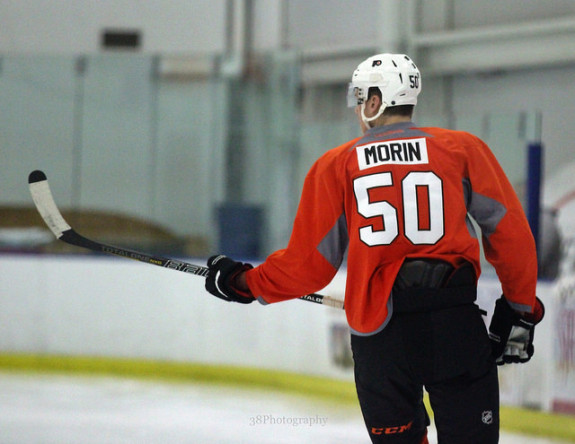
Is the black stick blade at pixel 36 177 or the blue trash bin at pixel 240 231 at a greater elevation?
the black stick blade at pixel 36 177

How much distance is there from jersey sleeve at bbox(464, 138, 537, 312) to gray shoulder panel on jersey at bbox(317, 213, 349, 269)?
0.94ft

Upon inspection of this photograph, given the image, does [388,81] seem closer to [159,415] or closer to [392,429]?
[392,429]

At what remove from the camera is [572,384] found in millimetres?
4176

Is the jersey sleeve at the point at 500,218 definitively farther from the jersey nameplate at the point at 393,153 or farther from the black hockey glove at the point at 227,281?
the black hockey glove at the point at 227,281

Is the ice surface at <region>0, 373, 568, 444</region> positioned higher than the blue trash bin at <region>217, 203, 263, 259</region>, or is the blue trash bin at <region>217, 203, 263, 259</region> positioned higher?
the blue trash bin at <region>217, 203, 263, 259</region>

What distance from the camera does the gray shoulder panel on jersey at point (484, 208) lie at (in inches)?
77.3

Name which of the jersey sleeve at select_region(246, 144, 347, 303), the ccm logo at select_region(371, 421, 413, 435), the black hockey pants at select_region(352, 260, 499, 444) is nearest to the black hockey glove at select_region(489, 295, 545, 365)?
the black hockey pants at select_region(352, 260, 499, 444)

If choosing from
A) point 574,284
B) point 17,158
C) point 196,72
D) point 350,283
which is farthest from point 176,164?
point 350,283

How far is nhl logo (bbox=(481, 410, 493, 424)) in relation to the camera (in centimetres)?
189

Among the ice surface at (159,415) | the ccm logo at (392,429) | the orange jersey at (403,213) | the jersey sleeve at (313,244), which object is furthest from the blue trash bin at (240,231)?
the ccm logo at (392,429)

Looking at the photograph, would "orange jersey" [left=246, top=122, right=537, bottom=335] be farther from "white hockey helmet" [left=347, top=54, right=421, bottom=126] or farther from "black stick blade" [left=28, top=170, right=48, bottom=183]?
"black stick blade" [left=28, top=170, right=48, bottom=183]

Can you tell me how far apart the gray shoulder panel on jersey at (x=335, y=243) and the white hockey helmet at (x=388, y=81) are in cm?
25

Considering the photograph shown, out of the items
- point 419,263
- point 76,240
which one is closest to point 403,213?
point 419,263

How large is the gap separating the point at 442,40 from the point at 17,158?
11.4 ft
